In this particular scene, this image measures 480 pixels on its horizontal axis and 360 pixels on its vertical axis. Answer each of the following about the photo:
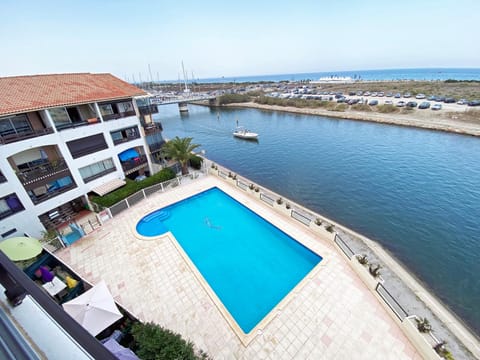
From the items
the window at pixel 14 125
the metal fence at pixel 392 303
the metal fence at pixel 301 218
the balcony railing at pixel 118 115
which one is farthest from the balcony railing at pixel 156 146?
the metal fence at pixel 392 303

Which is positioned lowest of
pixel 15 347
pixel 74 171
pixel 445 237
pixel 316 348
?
pixel 445 237

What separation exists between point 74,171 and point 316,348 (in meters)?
22.8

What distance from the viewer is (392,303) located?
1016 cm

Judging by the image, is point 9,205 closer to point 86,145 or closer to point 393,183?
point 86,145

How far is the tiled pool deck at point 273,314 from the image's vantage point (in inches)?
362

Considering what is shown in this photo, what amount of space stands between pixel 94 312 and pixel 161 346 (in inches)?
164

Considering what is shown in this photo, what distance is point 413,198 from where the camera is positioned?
22984 millimetres

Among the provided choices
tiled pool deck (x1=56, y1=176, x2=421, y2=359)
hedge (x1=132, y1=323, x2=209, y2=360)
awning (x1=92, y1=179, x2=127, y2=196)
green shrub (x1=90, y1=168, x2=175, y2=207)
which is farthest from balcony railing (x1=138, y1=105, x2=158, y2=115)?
hedge (x1=132, y1=323, x2=209, y2=360)

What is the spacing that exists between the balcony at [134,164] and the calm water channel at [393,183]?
14.1m

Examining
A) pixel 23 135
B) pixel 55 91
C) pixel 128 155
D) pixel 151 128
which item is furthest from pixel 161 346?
pixel 151 128

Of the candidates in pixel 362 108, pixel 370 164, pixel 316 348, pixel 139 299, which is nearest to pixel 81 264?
pixel 139 299

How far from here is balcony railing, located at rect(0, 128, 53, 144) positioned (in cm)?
1435

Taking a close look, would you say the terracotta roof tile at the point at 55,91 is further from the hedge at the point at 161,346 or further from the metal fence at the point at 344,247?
the metal fence at the point at 344,247

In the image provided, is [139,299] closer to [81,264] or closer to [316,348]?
[81,264]
